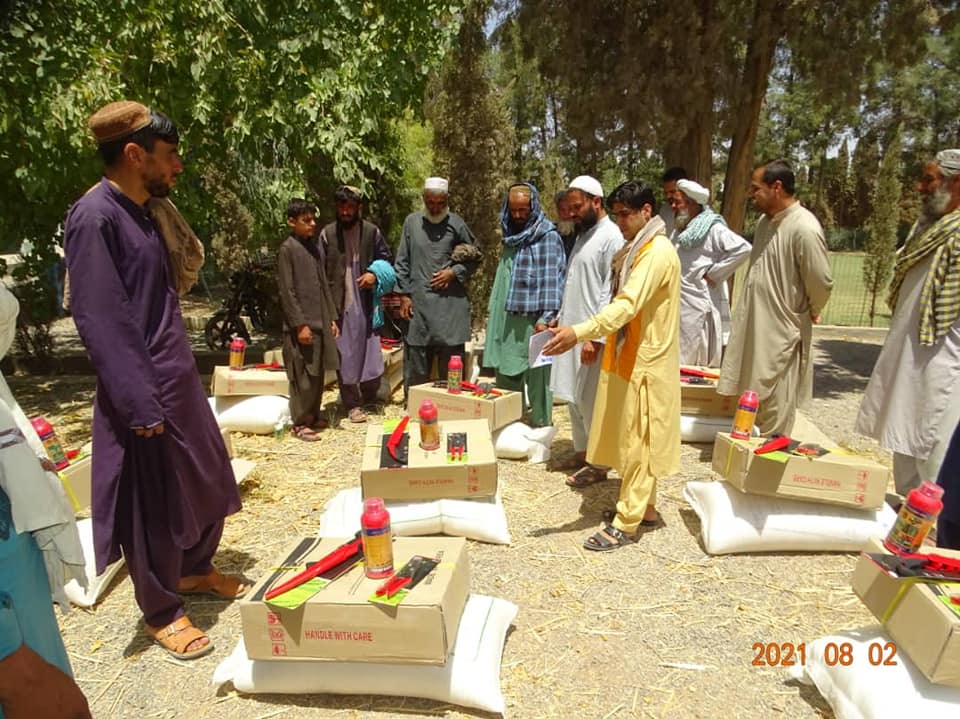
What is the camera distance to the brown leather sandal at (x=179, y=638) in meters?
2.66

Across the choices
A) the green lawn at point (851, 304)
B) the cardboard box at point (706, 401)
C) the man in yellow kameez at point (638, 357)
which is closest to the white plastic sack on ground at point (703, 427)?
the cardboard box at point (706, 401)

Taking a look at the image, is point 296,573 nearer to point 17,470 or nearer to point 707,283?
point 17,470

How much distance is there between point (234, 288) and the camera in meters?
9.47

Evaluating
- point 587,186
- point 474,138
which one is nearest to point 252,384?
point 587,186

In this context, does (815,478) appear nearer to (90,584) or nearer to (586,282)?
(586,282)

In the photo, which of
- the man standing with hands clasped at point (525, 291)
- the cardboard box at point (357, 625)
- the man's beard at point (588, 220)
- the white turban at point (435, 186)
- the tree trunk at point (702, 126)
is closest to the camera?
the cardboard box at point (357, 625)

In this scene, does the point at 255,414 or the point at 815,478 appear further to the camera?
the point at 255,414

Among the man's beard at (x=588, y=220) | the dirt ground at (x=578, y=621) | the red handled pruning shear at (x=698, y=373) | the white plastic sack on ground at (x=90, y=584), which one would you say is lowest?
the dirt ground at (x=578, y=621)

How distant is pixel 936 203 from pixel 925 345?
0.83m

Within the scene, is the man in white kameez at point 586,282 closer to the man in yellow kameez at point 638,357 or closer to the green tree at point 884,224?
the man in yellow kameez at point 638,357

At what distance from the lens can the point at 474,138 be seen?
26.9ft

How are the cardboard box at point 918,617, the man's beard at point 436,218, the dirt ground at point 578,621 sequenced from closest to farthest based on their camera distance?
the cardboard box at point 918,617 < the dirt ground at point 578,621 < the man's beard at point 436,218

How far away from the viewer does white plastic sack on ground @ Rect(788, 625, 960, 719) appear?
205 cm
